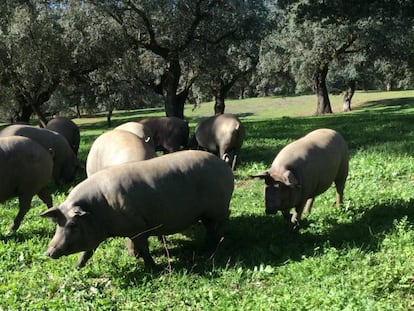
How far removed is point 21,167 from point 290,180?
363cm

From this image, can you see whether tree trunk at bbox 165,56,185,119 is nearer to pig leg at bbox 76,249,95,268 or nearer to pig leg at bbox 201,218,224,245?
pig leg at bbox 201,218,224,245

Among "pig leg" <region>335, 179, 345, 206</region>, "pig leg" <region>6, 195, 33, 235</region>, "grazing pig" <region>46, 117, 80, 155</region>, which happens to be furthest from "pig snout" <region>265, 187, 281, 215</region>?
"grazing pig" <region>46, 117, 80, 155</region>

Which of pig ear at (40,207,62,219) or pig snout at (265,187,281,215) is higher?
pig ear at (40,207,62,219)

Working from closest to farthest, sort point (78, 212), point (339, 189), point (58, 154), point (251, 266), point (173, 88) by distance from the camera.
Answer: point (78, 212), point (251, 266), point (339, 189), point (58, 154), point (173, 88)

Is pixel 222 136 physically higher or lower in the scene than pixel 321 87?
higher

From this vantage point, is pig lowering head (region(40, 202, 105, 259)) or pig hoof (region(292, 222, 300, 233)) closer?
pig lowering head (region(40, 202, 105, 259))

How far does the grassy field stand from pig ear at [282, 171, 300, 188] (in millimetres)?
642

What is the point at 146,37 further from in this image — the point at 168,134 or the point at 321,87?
the point at 321,87

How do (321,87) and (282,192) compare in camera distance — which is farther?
(321,87)

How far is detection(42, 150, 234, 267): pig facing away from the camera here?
5422mm

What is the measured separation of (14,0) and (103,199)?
787 inches

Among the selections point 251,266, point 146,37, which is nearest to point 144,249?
point 251,266

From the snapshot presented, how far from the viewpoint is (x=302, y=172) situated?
6598mm

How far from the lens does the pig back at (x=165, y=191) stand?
555cm
